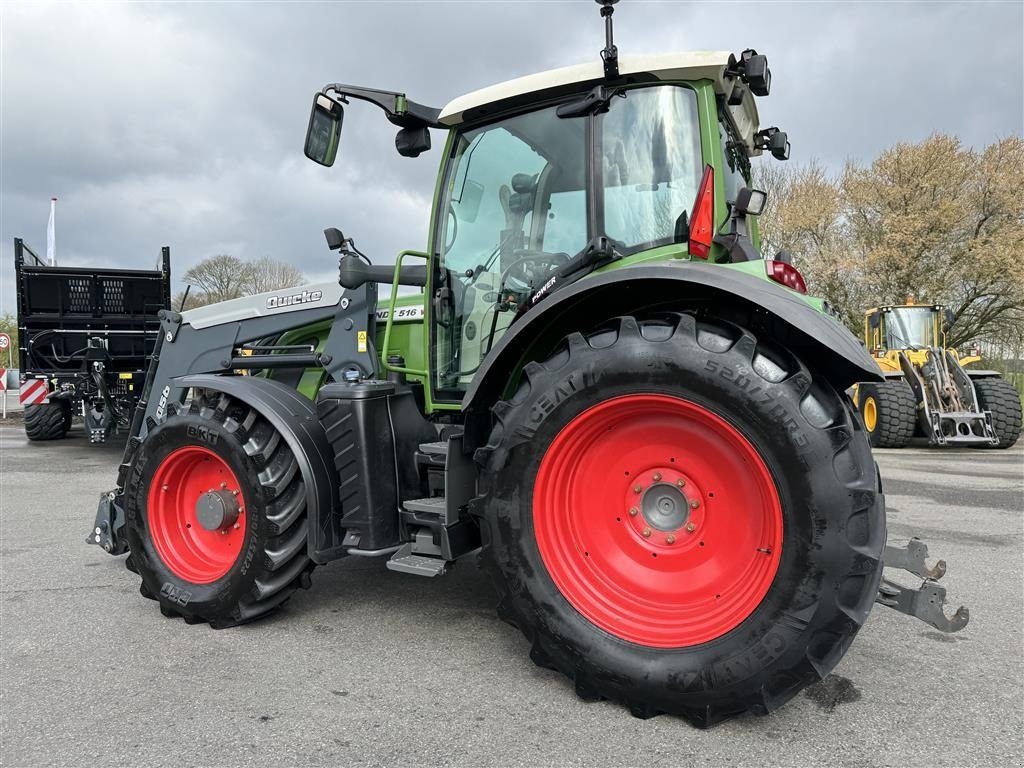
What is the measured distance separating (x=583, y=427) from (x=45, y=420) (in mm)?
11695

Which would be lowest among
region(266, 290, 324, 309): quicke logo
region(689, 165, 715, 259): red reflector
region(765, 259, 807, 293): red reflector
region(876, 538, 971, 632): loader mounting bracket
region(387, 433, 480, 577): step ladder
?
region(876, 538, 971, 632): loader mounting bracket

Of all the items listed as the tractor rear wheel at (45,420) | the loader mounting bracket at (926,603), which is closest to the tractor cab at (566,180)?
the loader mounting bracket at (926,603)

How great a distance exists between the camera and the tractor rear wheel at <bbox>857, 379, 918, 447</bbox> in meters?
11.2

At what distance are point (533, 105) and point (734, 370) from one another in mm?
1596

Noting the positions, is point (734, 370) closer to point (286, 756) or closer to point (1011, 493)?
point (286, 756)

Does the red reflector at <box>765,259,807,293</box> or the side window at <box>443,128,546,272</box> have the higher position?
the side window at <box>443,128,546,272</box>

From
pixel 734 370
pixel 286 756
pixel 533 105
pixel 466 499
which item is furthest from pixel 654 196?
pixel 286 756

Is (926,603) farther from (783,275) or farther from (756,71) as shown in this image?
(756,71)

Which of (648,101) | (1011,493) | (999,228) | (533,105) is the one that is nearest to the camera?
(648,101)

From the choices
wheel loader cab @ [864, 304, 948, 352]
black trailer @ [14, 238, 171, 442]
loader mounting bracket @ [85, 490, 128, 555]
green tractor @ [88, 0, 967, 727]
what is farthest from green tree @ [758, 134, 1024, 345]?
loader mounting bracket @ [85, 490, 128, 555]

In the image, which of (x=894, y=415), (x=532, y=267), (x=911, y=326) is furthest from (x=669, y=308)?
(x=911, y=326)

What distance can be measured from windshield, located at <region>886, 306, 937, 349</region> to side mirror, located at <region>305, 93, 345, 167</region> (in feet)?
43.8

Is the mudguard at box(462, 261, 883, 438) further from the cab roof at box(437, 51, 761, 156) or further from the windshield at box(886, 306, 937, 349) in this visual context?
the windshield at box(886, 306, 937, 349)

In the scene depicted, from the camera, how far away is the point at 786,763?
2.17m
